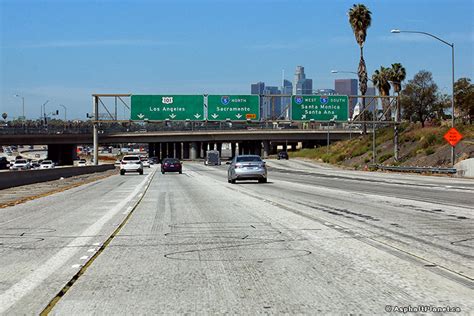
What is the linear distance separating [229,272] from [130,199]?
16508 millimetres

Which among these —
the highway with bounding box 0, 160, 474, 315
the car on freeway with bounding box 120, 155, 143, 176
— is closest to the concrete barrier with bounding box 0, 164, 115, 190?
the car on freeway with bounding box 120, 155, 143, 176

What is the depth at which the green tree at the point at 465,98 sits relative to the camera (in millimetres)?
76938

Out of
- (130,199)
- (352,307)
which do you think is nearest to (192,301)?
(352,307)

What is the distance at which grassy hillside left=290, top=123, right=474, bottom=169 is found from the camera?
5994cm

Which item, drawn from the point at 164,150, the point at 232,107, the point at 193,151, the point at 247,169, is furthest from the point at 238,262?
the point at 164,150

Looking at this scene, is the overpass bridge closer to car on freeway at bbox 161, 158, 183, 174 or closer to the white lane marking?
car on freeway at bbox 161, 158, 183, 174

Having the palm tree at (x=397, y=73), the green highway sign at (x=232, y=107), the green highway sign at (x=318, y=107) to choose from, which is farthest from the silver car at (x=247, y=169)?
the palm tree at (x=397, y=73)

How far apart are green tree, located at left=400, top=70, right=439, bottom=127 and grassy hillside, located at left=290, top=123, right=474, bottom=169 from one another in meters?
4.60

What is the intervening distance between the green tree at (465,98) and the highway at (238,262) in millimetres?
61973

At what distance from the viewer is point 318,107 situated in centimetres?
7019

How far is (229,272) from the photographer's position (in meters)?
9.34

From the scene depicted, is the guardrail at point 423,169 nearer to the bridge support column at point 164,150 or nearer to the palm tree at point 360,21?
the palm tree at point 360,21

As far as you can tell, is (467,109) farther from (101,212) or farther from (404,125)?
(101,212)

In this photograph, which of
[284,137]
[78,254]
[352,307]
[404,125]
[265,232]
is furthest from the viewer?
[284,137]
